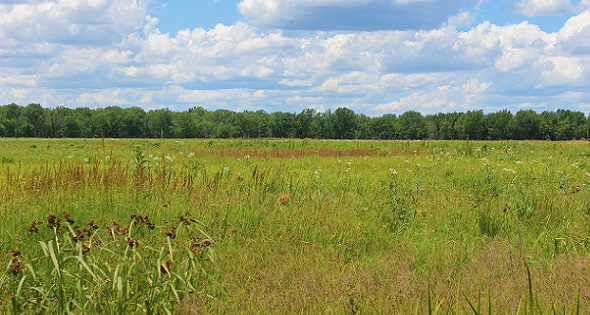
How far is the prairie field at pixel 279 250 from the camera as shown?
11.1ft

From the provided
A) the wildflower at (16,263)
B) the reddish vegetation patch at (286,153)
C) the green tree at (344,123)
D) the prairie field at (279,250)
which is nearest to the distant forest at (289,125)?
the green tree at (344,123)

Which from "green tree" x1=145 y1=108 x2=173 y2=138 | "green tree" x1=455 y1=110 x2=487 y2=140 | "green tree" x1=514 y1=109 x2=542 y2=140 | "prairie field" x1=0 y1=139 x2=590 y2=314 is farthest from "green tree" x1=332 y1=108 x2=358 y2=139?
"prairie field" x1=0 y1=139 x2=590 y2=314

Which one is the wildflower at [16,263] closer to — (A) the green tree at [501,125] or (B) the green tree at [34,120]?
(A) the green tree at [501,125]

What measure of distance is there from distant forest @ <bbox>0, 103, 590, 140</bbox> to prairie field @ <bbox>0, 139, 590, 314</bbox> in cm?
9500

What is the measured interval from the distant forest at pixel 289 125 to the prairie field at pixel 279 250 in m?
95.0

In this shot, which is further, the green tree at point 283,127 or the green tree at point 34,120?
the green tree at point 283,127

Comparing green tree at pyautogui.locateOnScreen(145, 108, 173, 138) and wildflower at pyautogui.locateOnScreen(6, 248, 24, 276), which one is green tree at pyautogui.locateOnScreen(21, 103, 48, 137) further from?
wildflower at pyautogui.locateOnScreen(6, 248, 24, 276)

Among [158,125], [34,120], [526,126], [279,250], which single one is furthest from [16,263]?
[34,120]

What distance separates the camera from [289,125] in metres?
126

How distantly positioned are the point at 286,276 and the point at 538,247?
3468 mm

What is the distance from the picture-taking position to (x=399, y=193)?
8195 mm

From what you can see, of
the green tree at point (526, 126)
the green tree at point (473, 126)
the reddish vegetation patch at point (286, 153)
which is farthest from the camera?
the green tree at point (473, 126)

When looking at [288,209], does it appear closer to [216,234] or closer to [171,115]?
[216,234]

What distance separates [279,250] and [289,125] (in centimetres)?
12122
